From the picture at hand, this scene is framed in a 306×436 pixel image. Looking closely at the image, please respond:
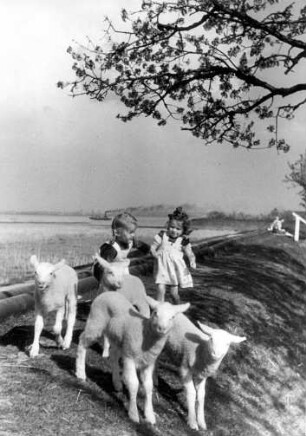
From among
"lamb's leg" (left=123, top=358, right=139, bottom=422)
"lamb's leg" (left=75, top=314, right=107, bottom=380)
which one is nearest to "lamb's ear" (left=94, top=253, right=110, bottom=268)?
"lamb's leg" (left=75, top=314, right=107, bottom=380)

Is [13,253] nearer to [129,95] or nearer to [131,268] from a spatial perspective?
[131,268]

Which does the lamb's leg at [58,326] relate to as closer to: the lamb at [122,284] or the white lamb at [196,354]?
the lamb at [122,284]

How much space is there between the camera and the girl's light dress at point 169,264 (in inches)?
316

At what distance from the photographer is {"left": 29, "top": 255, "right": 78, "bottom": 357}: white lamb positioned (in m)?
6.07

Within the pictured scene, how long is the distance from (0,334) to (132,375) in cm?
317

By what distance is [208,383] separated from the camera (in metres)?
7.02

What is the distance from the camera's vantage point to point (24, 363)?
639 centimetres

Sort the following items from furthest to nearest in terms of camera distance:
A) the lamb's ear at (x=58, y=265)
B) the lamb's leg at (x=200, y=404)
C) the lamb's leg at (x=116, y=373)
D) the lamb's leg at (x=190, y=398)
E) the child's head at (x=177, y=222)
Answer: the child's head at (x=177, y=222) < the lamb's ear at (x=58, y=265) < the lamb's leg at (x=116, y=373) < the lamb's leg at (x=200, y=404) < the lamb's leg at (x=190, y=398)

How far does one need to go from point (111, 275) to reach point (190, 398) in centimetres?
162

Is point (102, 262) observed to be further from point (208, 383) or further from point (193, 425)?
point (208, 383)

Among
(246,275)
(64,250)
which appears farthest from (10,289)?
(64,250)

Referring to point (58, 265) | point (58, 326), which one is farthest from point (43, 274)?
point (58, 326)

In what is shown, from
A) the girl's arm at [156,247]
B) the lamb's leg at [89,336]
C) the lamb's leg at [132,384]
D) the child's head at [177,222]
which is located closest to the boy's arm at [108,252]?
the lamb's leg at [89,336]

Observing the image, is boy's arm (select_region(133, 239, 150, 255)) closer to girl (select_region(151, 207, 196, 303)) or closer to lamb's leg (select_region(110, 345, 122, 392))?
girl (select_region(151, 207, 196, 303))
